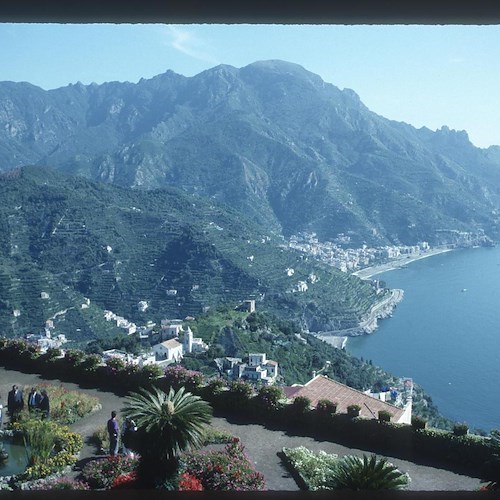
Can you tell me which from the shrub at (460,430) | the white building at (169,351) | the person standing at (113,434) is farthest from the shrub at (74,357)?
the white building at (169,351)

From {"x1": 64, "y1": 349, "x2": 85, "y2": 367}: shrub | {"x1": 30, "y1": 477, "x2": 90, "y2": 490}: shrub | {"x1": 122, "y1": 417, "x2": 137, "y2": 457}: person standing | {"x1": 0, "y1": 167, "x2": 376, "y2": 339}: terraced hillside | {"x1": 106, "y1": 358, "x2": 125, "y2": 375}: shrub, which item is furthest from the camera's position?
{"x1": 0, "y1": 167, "x2": 376, "y2": 339}: terraced hillside

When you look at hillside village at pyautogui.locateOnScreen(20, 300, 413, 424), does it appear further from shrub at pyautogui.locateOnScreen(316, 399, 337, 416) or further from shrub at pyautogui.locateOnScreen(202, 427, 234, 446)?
shrub at pyautogui.locateOnScreen(202, 427, 234, 446)

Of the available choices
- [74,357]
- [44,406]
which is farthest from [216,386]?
[74,357]

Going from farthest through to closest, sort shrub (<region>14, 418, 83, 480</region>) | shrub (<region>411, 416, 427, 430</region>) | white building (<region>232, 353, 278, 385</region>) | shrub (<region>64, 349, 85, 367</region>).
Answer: white building (<region>232, 353, 278, 385</region>) < shrub (<region>64, 349, 85, 367</region>) < shrub (<region>411, 416, 427, 430</region>) < shrub (<region>14, 418, 83, 480</region>)

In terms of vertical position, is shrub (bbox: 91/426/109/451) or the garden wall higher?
the garden wall

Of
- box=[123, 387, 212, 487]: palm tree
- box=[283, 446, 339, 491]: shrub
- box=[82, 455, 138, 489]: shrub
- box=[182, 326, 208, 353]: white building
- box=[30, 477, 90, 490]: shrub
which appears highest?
box=[182, 326, 208, 353]: white building

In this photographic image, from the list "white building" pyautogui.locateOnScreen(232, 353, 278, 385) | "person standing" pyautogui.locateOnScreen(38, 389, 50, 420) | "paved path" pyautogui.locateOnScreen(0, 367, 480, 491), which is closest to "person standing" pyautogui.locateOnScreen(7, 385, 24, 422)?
"person standing" pyautogui.locateOnScreen(38, 389, 50, 420)

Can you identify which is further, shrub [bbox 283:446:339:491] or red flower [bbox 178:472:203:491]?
shrub [bbox 283:446:339:491]

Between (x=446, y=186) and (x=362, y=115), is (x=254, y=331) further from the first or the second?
(x=362, y=115)
